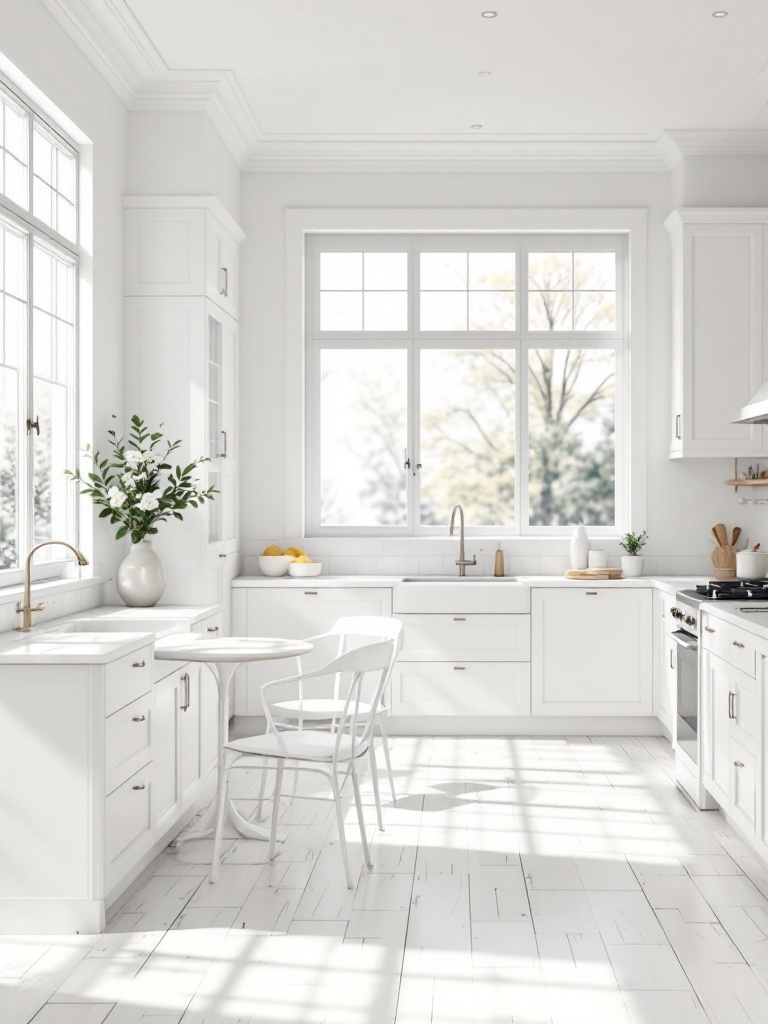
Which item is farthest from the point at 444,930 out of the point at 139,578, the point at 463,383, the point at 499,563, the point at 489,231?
the point at 489,231

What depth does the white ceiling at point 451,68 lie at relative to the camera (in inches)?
165

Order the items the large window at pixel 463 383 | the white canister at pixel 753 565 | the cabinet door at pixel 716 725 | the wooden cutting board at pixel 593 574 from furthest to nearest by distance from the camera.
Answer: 1. the large window at pixel 463 383
2. the wooden cutting board at pixel 593 574
3. the white canister at pixel 753 565
4. the cabinet door at pixel 716 725

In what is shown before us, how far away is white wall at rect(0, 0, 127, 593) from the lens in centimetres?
385

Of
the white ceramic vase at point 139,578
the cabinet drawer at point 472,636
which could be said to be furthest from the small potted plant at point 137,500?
the cabinet drawer at point 472,636

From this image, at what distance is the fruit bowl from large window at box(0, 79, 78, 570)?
58.8 inches

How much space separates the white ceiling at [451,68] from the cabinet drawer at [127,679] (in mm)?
2529

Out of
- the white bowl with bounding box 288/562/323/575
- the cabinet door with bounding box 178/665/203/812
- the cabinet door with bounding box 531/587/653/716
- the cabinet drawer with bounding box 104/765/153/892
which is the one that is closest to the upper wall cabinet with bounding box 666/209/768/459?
the cabinet door with bounding box 531/587/653/716

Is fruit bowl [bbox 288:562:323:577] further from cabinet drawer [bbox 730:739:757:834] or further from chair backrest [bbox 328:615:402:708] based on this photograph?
cabinet drawer [bbox 730:739:757:834]

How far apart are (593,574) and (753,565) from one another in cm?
90

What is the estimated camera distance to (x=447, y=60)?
464 centimetres

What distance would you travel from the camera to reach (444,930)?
9.84ft

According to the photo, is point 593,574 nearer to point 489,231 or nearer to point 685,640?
point 685,640

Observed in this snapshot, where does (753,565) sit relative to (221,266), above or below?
below

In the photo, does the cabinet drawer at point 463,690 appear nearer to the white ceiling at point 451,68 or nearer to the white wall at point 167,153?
the white wall at point 167,153
